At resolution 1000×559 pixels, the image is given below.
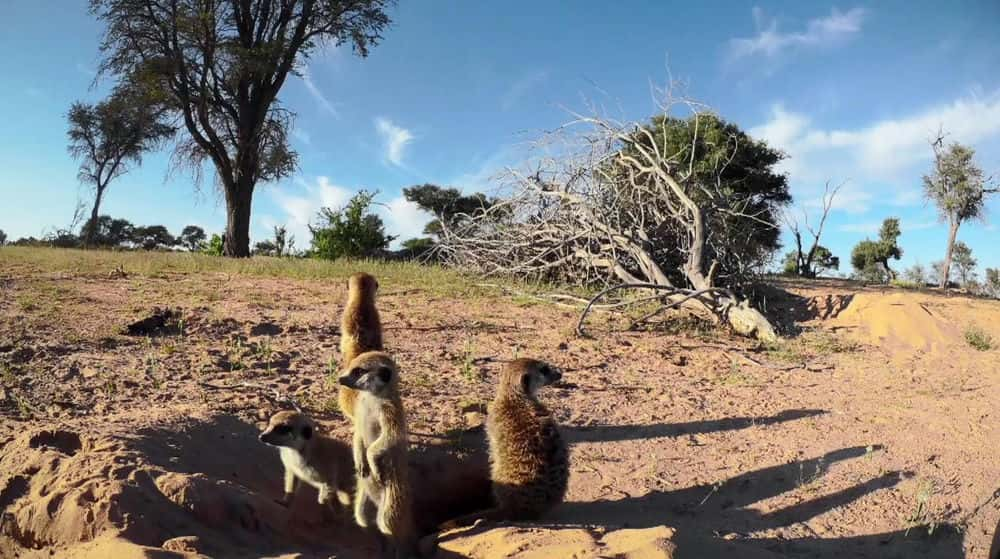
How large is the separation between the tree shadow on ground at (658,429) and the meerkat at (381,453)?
5.58ft

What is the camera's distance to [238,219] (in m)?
18.4

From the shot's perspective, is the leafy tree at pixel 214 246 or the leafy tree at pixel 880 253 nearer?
the leafy tree at pixel 214 246

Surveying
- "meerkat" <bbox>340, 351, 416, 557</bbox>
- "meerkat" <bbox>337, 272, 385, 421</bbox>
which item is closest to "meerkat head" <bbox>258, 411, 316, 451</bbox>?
"meerkat" <bbox>340, 351, 416, 557</bbox>

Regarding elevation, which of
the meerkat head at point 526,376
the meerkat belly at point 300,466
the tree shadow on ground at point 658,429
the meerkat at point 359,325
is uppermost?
the meerkat at point 359,325

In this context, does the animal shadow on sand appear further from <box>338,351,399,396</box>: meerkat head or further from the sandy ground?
<box>338,351,399,396</box>: meerkat head

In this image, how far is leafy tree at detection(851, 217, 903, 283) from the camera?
29.3 meters

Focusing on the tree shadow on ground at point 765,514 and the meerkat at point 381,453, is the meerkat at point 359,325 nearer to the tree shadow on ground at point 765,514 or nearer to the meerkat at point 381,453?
the meerkat at point 381,453

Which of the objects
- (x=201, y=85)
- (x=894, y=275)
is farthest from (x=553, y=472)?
(x=894, y=275)

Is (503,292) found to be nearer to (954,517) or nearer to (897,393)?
(897,393)

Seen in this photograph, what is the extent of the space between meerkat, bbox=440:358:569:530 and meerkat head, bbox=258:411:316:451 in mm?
985

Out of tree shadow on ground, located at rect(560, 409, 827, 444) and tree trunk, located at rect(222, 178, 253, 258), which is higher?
tree trunk, located at rect(222, 178, 253, 258)

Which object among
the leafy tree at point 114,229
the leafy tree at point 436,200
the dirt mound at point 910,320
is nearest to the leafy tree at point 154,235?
the leafy tree at point 114,229

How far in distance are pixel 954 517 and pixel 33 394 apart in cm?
598

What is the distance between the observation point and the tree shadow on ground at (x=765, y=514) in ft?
12.1
